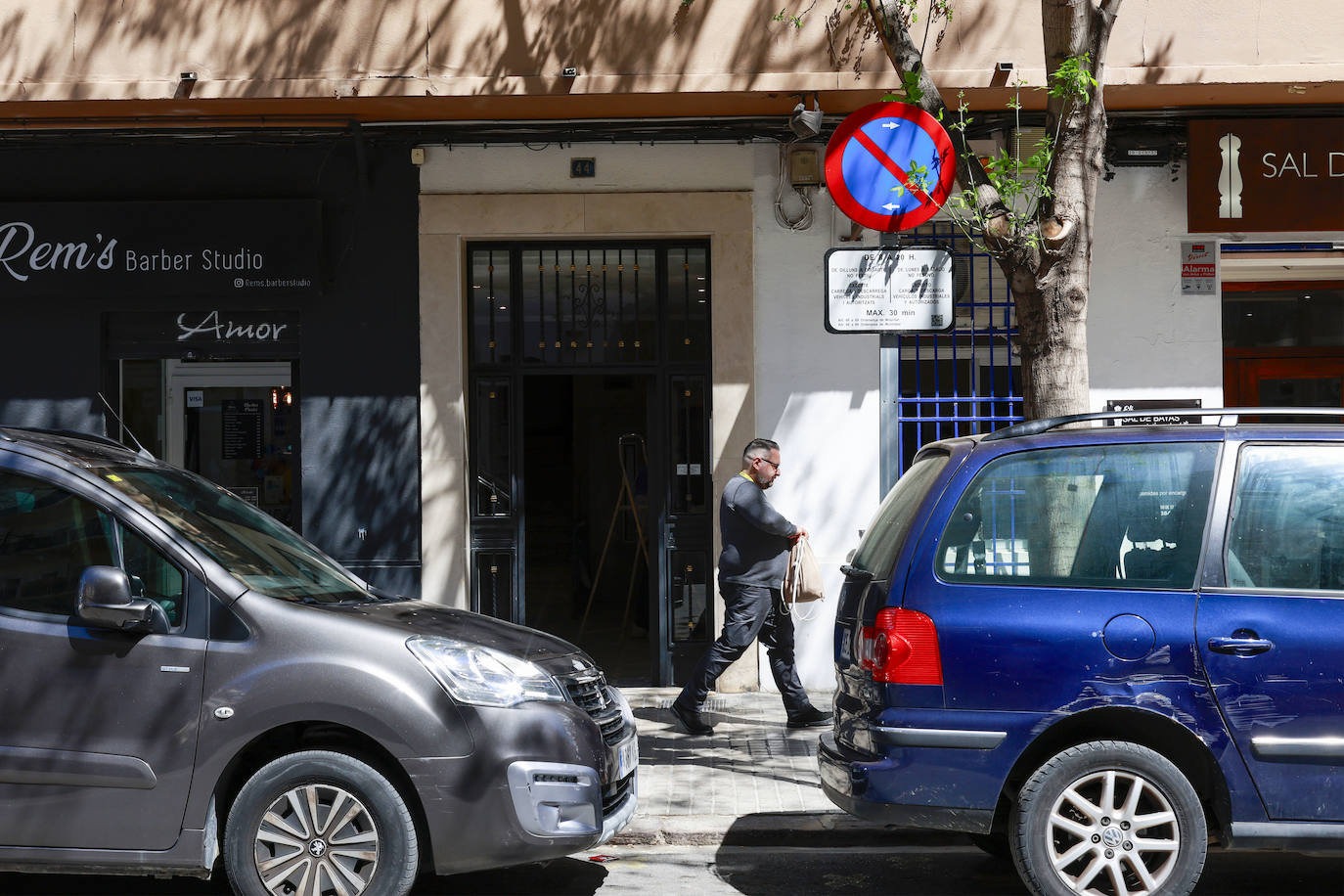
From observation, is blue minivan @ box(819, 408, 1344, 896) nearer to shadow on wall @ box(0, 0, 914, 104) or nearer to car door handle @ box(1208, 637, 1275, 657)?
car door handle @ box(1208, 637, 1275, 657)

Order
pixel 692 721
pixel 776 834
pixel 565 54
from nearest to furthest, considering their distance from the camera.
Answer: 1. pixel 776 834
2. pixel 692 721
3. pixel 565 54

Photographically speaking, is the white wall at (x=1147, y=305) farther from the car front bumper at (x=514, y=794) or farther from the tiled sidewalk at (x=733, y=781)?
the car front bumper at (x=514, y=794)

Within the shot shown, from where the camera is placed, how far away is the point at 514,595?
9.69m

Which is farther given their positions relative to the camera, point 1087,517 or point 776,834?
point 776,834

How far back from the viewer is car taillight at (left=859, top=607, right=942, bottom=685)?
4.61m

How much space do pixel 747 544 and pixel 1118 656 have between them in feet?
11.4

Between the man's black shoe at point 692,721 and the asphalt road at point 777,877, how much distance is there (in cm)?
208

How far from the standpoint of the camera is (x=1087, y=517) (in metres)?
4.74

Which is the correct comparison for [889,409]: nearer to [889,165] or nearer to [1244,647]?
[889,165]

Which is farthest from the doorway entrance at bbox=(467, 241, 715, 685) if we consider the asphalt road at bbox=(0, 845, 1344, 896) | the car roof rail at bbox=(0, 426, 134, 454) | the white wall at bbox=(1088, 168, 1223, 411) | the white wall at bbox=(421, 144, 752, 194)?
the car roof rail at bbox=(0, 426, 134, 454)

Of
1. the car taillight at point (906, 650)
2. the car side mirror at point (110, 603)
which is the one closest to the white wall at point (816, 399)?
the car taillight at point (906, 650)

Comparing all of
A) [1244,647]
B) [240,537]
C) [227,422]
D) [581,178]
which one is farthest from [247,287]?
[1244,647]

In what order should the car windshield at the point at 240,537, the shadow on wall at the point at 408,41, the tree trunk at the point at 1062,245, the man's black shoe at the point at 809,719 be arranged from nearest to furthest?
the car windshield at the point at 240,537
the tree trunk at the point at 1062,245
the man's black shoe at the point at 809,719
the shadow on wall at the point at 408,41

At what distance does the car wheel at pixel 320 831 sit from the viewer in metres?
4.46
